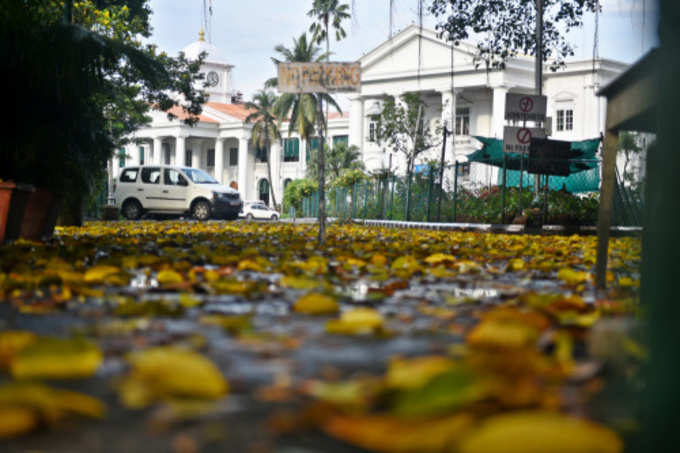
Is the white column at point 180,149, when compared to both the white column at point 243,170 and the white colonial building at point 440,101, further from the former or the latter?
the white column at point 243,170

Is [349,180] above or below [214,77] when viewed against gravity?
below

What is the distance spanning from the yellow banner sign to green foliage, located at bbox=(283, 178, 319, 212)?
3952 cm

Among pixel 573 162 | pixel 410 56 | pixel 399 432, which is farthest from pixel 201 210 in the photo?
pixel 410 56

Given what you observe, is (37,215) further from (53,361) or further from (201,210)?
(201,210)

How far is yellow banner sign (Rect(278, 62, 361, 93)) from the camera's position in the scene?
6355 mm

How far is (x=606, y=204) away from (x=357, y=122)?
49022 millimetres

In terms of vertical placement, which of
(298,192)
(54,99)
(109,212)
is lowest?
(109,212)

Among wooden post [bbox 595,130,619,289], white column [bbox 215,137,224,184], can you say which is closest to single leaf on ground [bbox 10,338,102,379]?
wooden post [bbox 595,130,619,289]

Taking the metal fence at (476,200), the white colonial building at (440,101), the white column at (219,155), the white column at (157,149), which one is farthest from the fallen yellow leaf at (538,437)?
the white column at (157,149)

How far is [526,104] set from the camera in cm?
1178

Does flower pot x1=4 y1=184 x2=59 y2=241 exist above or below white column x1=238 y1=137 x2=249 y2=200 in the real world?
below

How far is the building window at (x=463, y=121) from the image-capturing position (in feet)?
159

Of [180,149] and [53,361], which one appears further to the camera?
[180,149]

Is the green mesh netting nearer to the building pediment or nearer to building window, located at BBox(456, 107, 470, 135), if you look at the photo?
the building pediment
